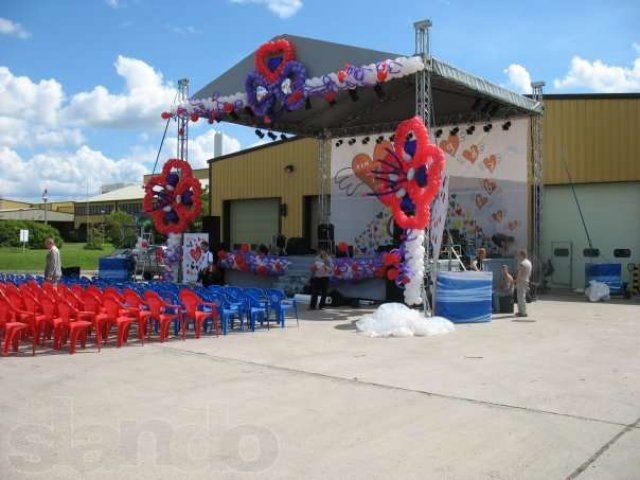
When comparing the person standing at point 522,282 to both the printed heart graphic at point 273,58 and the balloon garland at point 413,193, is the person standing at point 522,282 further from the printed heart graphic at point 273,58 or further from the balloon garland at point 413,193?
the printed heart graphic at point 273,58

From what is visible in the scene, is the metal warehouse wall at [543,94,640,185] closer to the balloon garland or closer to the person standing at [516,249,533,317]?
the person standing at [516,249,533,317]

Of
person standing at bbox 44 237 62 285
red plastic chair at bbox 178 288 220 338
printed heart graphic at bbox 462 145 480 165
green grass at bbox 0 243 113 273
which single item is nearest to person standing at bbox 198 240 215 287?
person standing at bbox 44 237 62 285

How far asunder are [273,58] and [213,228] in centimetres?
575

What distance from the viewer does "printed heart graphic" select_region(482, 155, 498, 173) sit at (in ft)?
63.0

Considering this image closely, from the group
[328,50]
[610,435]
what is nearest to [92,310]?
[610,435]

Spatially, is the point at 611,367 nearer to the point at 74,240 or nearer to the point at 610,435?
the point at 610,435

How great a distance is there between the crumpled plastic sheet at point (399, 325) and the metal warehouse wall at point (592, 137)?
11033 mm

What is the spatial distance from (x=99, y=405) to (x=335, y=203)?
1663 cm

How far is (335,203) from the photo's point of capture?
872 inches

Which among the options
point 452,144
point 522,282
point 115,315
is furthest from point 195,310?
point 452,144

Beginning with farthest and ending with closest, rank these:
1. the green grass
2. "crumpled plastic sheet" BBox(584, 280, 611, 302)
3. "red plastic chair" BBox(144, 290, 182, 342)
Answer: the green grass < "crumpled plastic sheet" BBox(584, 280, 611, 302) < "red plastic chair" BBox(144, 290, 182, 342)

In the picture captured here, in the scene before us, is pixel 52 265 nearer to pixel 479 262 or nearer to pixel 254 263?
pixel 254 263

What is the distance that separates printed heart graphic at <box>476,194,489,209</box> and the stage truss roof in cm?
241

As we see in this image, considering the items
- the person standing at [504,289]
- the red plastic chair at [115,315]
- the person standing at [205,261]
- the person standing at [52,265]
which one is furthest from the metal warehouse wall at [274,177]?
the red plastic chair at [115,315]
